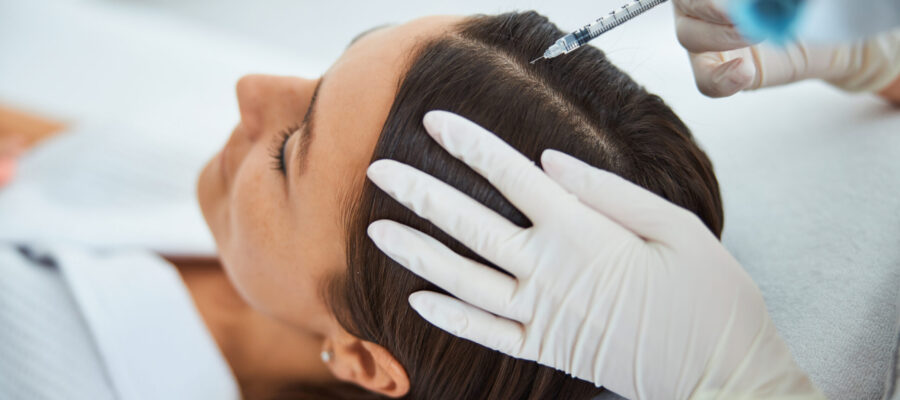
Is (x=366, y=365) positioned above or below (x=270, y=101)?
below

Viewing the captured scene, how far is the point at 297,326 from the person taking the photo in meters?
0.95

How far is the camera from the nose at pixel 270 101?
32.8 inches

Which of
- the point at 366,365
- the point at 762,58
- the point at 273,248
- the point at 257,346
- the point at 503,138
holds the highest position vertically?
the point at 762,58

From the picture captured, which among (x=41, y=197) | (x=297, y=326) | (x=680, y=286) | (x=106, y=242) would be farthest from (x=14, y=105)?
(x=680, y=286)

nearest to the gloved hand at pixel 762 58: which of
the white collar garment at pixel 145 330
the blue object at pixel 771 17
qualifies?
the blue object at pixel 771 17

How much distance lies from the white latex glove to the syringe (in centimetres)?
13

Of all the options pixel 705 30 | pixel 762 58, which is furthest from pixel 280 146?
pixel 762 58

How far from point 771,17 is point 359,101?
16.5 inches

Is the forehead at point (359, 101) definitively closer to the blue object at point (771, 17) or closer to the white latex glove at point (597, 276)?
the white latex glove at point (597, 276)

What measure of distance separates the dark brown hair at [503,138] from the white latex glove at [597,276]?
0.03m

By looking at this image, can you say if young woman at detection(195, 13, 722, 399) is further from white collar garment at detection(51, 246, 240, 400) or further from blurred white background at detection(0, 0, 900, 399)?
white collar garment at detection(51, 246, 240, 400)

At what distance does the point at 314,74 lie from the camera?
5.73ft

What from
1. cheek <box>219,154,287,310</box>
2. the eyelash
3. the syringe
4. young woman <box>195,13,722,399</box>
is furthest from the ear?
the syringe

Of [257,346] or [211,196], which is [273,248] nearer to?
[211,196]
